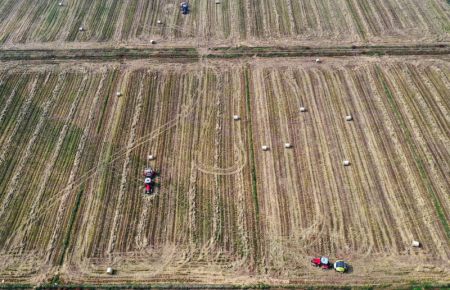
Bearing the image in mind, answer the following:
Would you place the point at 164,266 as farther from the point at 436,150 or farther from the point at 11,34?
the point at 11,34

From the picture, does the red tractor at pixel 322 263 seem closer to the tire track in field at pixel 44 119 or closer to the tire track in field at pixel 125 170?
the tire track in field at pixel 125 170

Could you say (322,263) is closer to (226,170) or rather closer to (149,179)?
(226,170)

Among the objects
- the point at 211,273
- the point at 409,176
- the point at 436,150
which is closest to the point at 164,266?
the point at 211,273

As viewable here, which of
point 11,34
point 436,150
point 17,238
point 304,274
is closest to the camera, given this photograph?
point 304,274

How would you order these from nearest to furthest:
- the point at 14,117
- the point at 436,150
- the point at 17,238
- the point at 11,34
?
the point at 17,238, the point at 436,150, the point at 14,117, the point at 11,34

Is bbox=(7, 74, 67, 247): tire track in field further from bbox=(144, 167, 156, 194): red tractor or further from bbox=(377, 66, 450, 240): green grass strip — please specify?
bbox=(377, 66, 450, 240): green grass strip

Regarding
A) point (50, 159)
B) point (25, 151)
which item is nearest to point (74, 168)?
point (50, 159)
